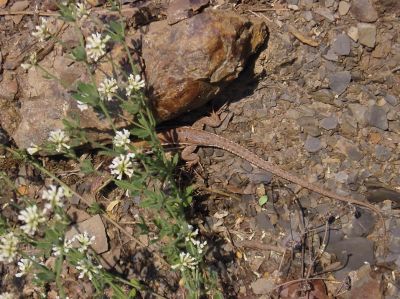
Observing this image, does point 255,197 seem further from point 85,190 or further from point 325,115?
point 85,190

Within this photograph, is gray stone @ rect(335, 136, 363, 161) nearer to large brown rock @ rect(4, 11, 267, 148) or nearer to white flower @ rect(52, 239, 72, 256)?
large brown rock @ rect(4, 11, 267, 148)

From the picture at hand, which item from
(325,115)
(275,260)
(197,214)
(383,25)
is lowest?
(275,260)

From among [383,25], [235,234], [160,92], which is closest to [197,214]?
[235,234]

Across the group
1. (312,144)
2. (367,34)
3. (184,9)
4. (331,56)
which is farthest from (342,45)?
(184,9)

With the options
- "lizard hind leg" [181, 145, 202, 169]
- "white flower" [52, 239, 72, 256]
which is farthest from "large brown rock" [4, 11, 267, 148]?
"white flower" [52, 239, 72, 256]

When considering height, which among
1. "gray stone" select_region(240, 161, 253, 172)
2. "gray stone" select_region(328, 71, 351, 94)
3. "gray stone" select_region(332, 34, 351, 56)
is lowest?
"gray stone" select_region(240, 161, 253, 172)

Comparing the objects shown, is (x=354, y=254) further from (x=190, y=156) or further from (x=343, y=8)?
(x=343, y=8)
